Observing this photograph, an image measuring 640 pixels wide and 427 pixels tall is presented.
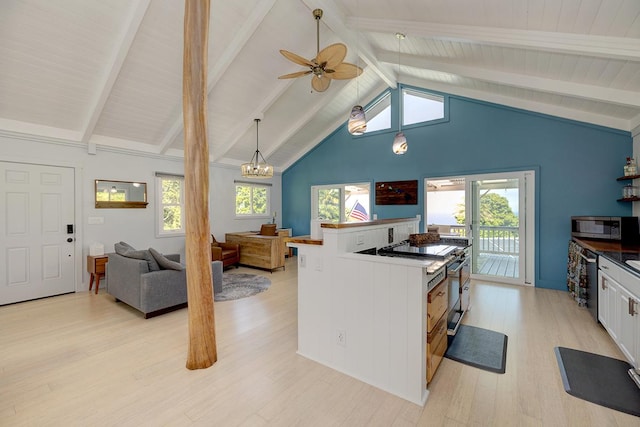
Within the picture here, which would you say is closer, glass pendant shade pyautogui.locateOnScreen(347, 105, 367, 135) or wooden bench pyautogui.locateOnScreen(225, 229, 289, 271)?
glass pendant shade pyautogui.locateOnScreen(347, 105, 367, 135)

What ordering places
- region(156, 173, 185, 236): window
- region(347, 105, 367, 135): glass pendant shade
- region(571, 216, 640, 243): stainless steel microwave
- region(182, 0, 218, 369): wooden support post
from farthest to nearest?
region(156, 173, 185, 236): window < region(571, 216, 640, 243): stainless steel microwave < region(347, 105, 367, 135): glass pendant shade < region(182, 0, 218, 369): wooden support post

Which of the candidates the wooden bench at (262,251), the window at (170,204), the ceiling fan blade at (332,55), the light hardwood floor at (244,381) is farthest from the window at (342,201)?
the light hardwood floor at (244,381)

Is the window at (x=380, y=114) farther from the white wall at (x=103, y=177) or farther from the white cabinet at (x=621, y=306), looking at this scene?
the white cabinet at (x=621, y=306)

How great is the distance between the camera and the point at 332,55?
2947mm

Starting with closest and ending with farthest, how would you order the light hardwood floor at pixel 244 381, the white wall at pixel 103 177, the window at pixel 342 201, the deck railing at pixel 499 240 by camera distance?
the light hardwood floor at pixel 244 381 → the white wall at pixel 103 177 → the deck railing at pixel 499 240 → the window at pixel 342 201

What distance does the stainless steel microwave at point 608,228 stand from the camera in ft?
11.5

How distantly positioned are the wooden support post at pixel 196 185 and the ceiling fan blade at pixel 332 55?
1166 mm

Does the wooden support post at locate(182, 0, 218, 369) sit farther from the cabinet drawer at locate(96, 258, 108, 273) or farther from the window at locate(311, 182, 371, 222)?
the window at locate(311, 182, 371, 222)

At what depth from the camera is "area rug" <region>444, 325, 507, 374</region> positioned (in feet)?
7.78

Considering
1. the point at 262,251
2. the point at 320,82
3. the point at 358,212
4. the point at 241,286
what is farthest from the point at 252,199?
the point at 320,82

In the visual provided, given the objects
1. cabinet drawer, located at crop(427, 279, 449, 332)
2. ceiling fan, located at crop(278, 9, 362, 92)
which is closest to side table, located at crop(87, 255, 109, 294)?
ceiling fan, located at crop(278, 9, 362, 92)

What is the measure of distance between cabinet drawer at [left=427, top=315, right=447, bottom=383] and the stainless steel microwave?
3100 millimetres

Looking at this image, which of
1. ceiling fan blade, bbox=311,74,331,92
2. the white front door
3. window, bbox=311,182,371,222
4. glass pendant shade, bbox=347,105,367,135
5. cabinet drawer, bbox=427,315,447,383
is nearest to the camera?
cabinet drawer, bbox=427,315,447,383

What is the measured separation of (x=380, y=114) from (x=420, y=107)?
3.28 ft
